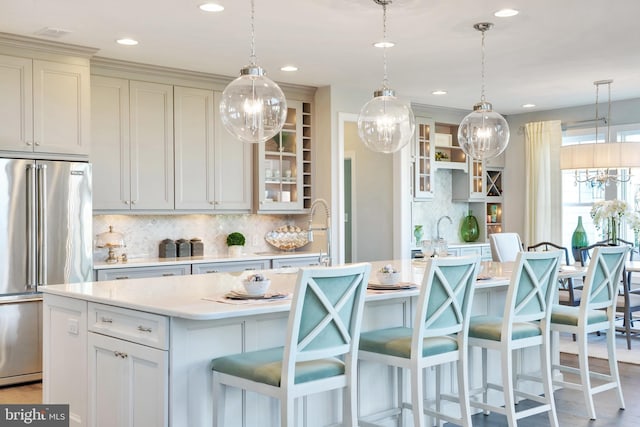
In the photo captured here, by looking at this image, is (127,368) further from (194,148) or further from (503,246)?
(503,246)

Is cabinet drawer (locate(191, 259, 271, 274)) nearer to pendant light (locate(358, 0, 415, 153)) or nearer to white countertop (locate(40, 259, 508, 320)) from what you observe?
white countertop (locate(40, 259, 508, 320))

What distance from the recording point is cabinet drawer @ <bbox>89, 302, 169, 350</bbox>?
9.33 feet

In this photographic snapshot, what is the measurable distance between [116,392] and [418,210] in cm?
596

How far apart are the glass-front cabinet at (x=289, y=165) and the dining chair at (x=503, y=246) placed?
192 centimetres

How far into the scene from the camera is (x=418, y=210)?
28.4 feet

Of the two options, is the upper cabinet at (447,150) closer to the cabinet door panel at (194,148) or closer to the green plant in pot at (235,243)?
the green plant in pot at (235,243)

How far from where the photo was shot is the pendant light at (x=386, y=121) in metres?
4.27

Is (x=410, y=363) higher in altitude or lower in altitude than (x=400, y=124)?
lower

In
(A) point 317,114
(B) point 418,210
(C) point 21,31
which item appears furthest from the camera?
(B) point 418,210

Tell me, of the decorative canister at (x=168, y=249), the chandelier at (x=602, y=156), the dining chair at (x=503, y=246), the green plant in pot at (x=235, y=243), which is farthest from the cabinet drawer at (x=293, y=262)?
the chandelier at (x=602, y=156)

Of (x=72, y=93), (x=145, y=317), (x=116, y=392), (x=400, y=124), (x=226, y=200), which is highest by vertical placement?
(x=72, y=93)

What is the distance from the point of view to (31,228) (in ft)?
16.7

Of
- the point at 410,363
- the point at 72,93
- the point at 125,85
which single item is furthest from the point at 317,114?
the point at 410,363

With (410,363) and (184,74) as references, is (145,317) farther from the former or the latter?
(184,74)
